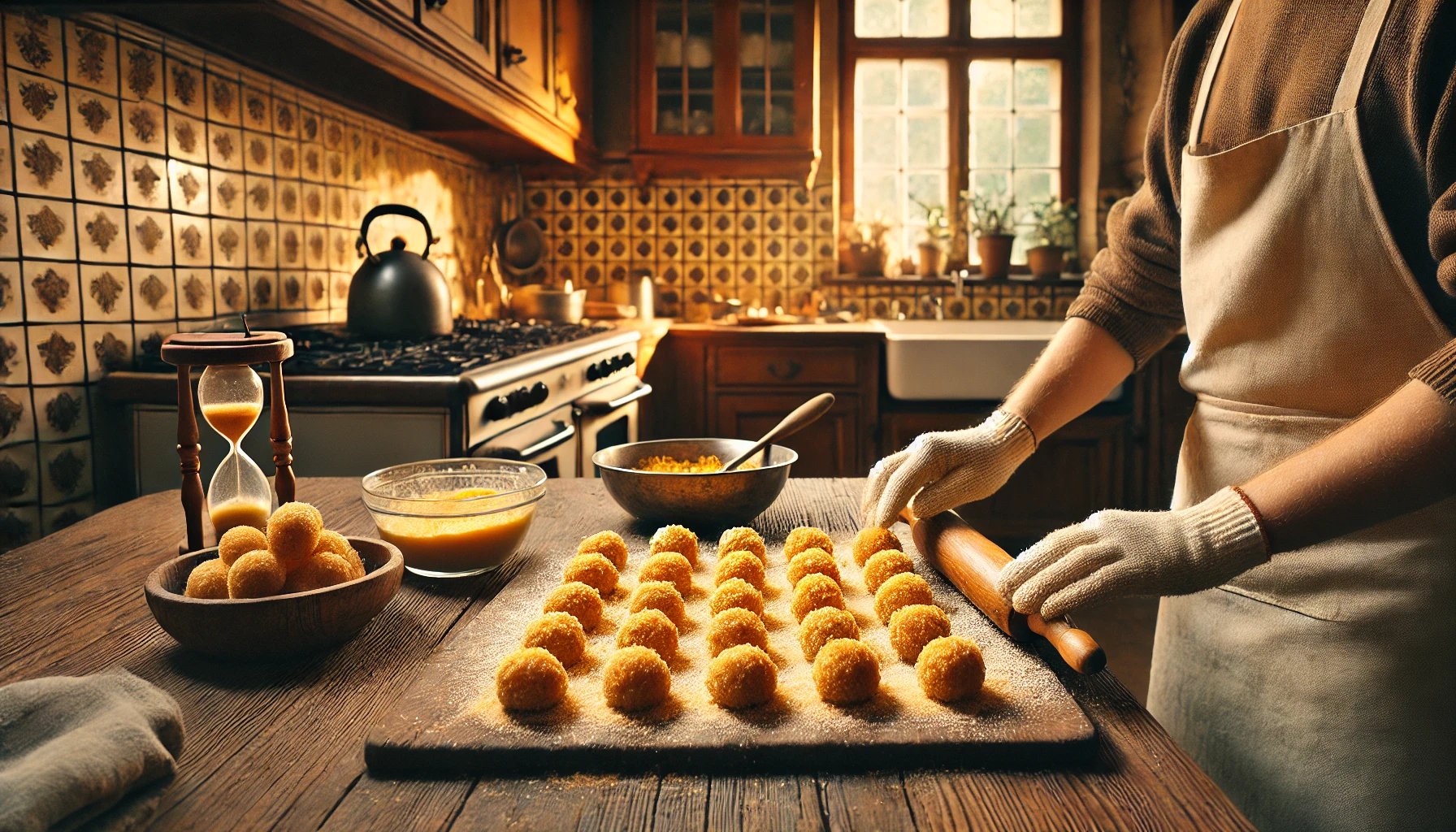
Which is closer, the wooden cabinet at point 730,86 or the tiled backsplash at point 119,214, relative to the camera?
the tiled backsplash at point 119,214

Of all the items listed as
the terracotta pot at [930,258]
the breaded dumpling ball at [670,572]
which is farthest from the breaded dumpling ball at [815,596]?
the terracotta pot at [930,258]

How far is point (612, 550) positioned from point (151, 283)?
55.5 inches

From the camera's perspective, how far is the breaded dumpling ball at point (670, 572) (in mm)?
878

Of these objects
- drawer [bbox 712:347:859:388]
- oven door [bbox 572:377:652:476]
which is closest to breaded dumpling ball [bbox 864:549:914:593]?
oven door [bbox 572:377:652:476]

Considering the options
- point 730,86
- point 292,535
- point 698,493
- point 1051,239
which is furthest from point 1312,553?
point 1051,239

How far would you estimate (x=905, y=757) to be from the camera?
0.58 m

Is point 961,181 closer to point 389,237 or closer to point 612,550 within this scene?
point 389,237

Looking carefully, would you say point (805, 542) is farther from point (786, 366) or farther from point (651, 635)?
point (786, 366)

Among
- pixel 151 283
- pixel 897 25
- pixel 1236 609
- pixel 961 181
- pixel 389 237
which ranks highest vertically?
pixel 897 25

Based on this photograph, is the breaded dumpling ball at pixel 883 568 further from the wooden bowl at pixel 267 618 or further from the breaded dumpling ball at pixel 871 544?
the wooden bowl at pixel 267 618

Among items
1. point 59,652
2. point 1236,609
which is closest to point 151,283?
point 59,652

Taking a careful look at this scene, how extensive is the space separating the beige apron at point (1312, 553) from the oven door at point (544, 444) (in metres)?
1.22

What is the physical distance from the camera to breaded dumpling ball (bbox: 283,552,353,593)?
28.3 inches

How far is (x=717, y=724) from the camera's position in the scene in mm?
620
